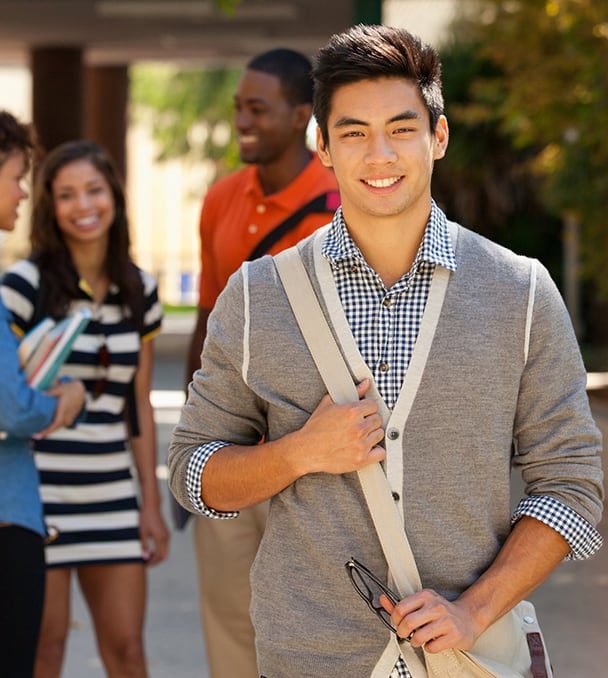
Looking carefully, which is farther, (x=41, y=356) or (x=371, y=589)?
(x=41, y=356)

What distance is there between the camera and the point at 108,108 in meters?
25.6

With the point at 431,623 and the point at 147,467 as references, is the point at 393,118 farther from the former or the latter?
the point at 147,467

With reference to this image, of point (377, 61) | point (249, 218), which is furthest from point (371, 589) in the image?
point (249, 218)

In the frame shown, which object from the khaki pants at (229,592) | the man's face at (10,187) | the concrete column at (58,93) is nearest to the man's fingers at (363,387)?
the man's face at (10,187)

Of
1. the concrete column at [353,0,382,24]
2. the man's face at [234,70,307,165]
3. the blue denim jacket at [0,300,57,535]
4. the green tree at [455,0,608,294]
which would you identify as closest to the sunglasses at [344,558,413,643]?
the blue denim jacket at [0,300,57,535]

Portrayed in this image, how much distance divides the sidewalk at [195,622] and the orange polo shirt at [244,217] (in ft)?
4.44

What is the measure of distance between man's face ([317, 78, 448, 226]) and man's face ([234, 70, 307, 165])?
2.10 meters

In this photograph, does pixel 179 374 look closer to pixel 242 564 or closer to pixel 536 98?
pixel 536 98

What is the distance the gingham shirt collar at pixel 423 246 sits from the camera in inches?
106

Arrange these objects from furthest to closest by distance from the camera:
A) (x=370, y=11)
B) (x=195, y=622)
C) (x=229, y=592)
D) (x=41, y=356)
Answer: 1. (x=370, y=11)
2. (x=195, y=622)
3. (x=229, y=592)
4. (x=41, y=356)

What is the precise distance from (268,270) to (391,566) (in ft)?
2.04

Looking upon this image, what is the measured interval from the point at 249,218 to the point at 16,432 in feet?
4.23

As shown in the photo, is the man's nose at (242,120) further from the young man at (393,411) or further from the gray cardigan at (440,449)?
the gray cardigan at (440,449)

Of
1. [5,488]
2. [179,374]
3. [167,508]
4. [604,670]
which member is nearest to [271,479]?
[5,488]
